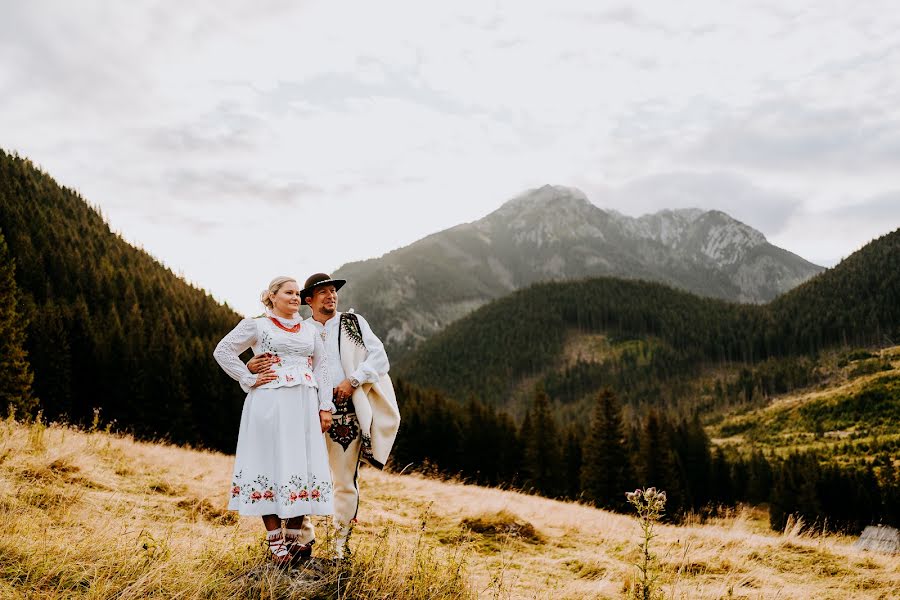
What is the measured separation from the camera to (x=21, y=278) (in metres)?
45.4

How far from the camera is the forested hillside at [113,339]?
34656mm

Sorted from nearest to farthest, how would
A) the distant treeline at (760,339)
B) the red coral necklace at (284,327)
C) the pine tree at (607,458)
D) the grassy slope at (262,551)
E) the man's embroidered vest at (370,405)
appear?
the grassy slope at (262,551)
the red coral necklace at (284,327)
the man's embroidered vest at (370,405)
the pine tree at (607,458)
the distant treeline at (760,339)

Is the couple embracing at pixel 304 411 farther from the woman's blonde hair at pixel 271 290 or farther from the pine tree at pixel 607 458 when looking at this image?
the pine tree at pixel 607 458

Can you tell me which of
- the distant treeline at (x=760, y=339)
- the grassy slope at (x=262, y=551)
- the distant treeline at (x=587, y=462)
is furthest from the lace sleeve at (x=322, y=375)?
the distant treeline at (x=760, y=339)

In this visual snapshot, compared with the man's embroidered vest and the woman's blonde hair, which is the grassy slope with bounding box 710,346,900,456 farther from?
the woman's blonde hair

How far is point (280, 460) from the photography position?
4.38 m

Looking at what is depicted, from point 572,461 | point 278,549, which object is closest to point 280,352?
point 278,549

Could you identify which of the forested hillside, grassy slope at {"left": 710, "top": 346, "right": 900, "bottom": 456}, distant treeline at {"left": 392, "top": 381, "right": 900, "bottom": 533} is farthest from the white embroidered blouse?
grassy slope at {"left": 710, "top": 346, "right": 900, "bottom": 456}

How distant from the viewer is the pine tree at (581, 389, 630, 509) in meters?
40.8

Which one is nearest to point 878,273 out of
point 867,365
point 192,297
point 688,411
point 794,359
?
point 794,359

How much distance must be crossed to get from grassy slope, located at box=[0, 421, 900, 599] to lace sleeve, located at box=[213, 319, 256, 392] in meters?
1.44

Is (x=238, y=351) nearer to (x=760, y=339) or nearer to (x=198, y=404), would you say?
Result: (x=198, y=404)

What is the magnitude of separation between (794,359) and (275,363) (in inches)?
7328

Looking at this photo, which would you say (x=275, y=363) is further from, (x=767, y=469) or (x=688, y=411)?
(x=688, y=411)
